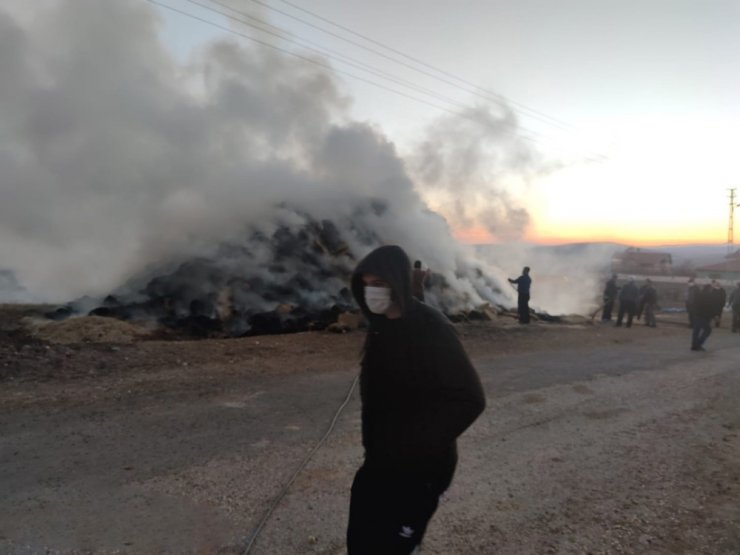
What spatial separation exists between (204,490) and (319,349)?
549cm

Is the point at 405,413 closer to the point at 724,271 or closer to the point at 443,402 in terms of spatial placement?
the point at 443,402

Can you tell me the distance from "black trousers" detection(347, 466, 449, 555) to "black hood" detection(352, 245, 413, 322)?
2.02ft

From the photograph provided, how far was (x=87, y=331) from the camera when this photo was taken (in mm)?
9000

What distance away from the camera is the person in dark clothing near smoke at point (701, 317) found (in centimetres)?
1126

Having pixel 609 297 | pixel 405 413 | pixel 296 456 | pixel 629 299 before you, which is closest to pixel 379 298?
pixel 405 413

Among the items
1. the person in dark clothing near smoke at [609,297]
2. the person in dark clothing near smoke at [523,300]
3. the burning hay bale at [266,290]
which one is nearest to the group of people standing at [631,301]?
the person in dark clothing near smoke at [609,297]

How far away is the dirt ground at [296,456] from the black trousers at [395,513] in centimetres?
124

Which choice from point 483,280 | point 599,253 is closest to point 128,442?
point 483,280

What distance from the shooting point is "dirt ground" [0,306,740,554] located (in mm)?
3201

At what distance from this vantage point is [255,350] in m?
8.70

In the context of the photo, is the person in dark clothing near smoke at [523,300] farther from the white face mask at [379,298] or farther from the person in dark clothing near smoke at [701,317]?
the white face mask at [379,298]

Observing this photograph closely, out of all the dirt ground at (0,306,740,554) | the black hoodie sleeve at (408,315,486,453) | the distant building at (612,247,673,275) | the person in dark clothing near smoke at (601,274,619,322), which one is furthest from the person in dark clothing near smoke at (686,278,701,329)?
the distant building at (612,247,673,275)

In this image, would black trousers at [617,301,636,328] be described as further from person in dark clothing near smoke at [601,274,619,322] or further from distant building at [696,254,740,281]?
distant building at [696,254,740,281]

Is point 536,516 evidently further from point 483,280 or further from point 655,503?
point 483,280
